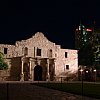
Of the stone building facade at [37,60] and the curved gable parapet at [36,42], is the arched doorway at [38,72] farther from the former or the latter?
the curved gable parapet at [36,42]

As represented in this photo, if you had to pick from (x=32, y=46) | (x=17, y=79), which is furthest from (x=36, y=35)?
(x=17, y=79)

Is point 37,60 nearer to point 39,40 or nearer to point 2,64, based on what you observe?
point 39,40

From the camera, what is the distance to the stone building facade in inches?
1815

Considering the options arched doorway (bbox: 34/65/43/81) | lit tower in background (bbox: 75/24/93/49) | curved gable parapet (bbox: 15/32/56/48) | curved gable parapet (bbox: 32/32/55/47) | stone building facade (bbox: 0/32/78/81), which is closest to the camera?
stone building facade (bbox: 0/32/78/81)

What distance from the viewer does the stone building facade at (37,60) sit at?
4609 cm

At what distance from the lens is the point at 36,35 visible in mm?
49719

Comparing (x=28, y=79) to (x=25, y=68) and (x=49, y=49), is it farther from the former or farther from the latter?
(x=49, y=49)

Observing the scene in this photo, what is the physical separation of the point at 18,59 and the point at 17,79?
3543 millimetres

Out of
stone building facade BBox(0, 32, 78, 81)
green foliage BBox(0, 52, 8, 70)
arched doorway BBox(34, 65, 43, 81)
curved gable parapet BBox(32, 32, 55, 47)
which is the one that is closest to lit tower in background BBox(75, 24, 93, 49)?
stone building facade BBox(0, 32, 78, 81)

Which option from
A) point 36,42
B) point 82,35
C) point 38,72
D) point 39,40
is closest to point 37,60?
point 38,72

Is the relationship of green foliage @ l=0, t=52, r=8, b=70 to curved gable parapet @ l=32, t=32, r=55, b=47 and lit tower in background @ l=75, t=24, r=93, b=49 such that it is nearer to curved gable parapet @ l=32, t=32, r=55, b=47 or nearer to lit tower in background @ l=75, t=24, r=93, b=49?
curved gable parapet @ l=32, t=32, r=55, b=47

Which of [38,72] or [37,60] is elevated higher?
[37,60]

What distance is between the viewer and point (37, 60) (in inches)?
1913

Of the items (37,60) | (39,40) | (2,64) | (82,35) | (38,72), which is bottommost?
(38,72)
